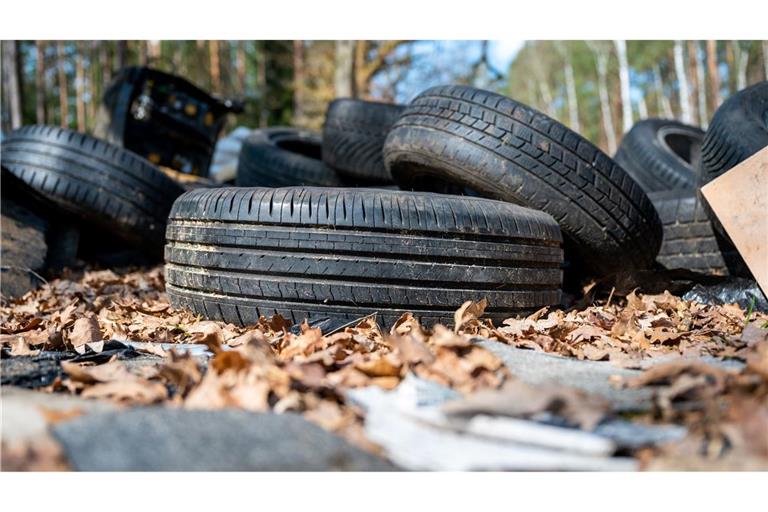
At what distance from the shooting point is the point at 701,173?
452 centimetres

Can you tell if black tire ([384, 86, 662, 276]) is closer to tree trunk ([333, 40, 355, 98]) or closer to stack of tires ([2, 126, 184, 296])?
stack of tires ([2, 126, 184, 296])

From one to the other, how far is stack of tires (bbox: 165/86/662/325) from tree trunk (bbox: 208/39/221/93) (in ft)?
94.6

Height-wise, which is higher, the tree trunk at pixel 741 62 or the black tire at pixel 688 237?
the tree trunk at pixel 741 62

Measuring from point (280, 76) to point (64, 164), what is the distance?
2842cm

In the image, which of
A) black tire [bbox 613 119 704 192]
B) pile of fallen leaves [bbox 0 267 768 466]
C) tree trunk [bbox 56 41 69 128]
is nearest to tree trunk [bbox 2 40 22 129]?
pile of fallen leaves [bbox 0 267 768 466]

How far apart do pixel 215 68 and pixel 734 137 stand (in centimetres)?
3008

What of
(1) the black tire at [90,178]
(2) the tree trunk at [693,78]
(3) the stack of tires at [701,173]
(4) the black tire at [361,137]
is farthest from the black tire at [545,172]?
(2) the tree trunk at [693,78]

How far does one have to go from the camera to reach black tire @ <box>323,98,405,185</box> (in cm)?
702

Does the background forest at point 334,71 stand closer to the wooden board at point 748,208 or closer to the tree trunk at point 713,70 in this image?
the tree trunk at point 713,70

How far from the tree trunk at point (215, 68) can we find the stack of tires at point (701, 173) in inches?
1068

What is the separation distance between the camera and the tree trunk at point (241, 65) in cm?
3394

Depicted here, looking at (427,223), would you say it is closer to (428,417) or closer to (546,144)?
(546,144)

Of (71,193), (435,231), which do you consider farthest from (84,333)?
(71,193)

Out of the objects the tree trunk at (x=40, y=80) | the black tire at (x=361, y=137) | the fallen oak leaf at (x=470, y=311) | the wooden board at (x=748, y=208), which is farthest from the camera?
the tree trunk at (x=40, y=80)
